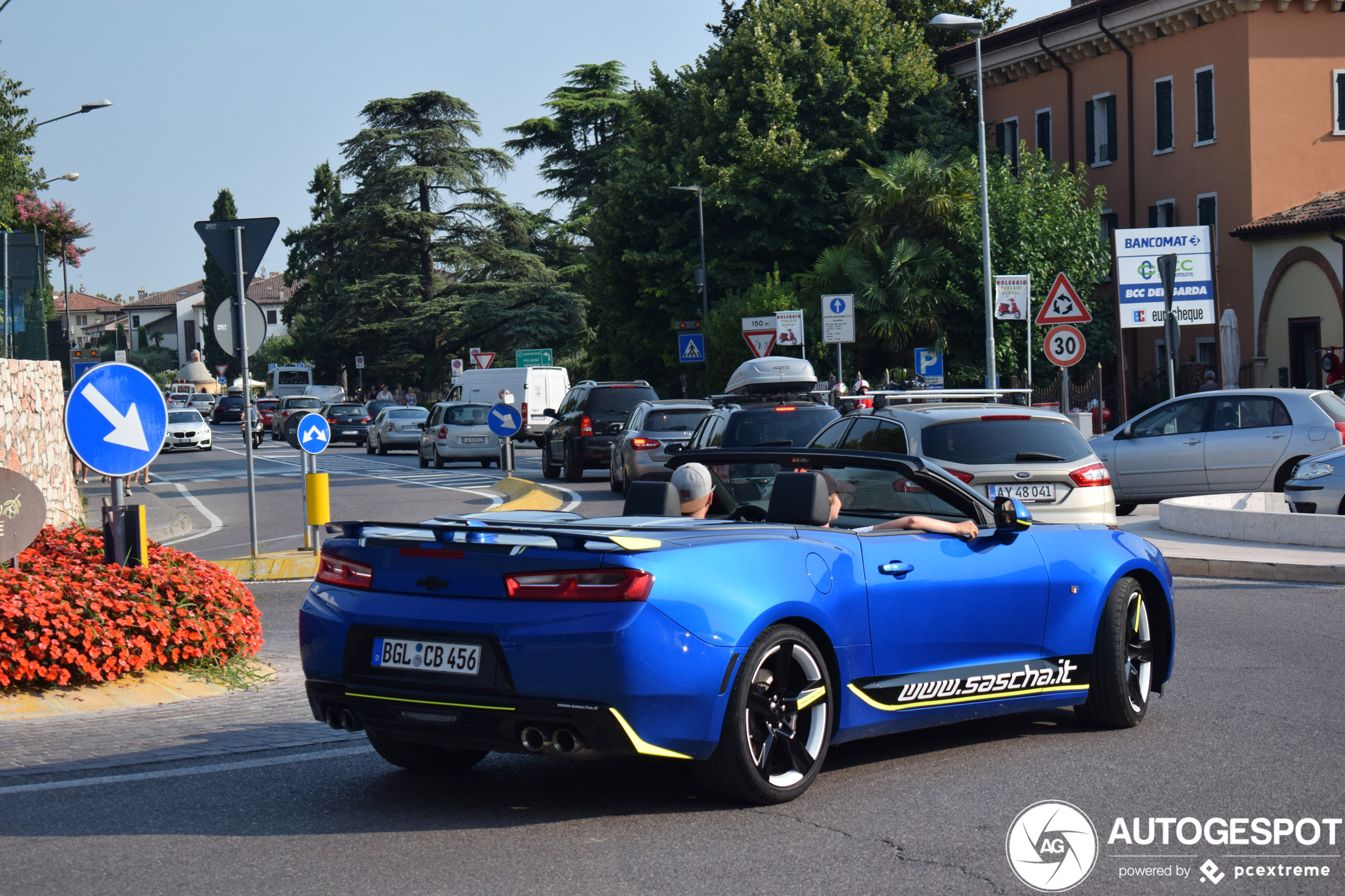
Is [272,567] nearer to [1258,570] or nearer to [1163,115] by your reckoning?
[1258,570]

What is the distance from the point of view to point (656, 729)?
17.4 ft

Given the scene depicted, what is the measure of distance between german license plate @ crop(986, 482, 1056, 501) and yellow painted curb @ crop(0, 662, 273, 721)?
6.33m

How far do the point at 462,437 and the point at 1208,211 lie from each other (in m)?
22.8

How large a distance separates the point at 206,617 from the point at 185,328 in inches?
7389

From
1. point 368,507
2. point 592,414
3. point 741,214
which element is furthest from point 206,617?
point 741,214

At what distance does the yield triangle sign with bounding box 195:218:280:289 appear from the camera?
1450cm

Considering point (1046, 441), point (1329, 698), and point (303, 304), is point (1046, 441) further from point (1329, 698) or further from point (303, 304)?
point (303, 304)

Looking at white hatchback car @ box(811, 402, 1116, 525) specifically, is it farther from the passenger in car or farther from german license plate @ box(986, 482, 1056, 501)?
the passenger in car

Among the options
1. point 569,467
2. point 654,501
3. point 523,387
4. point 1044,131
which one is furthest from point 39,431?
point 1044,131

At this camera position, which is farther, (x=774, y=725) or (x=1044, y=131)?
(x=1044, y=131)

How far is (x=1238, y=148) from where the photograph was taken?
43844 mm

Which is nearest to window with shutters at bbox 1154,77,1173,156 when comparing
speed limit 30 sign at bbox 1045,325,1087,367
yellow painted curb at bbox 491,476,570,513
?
speed limit 30 sign at bbox 1045,325,1087,367

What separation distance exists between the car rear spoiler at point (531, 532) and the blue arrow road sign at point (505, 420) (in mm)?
19683

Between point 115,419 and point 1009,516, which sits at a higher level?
point 115,419
